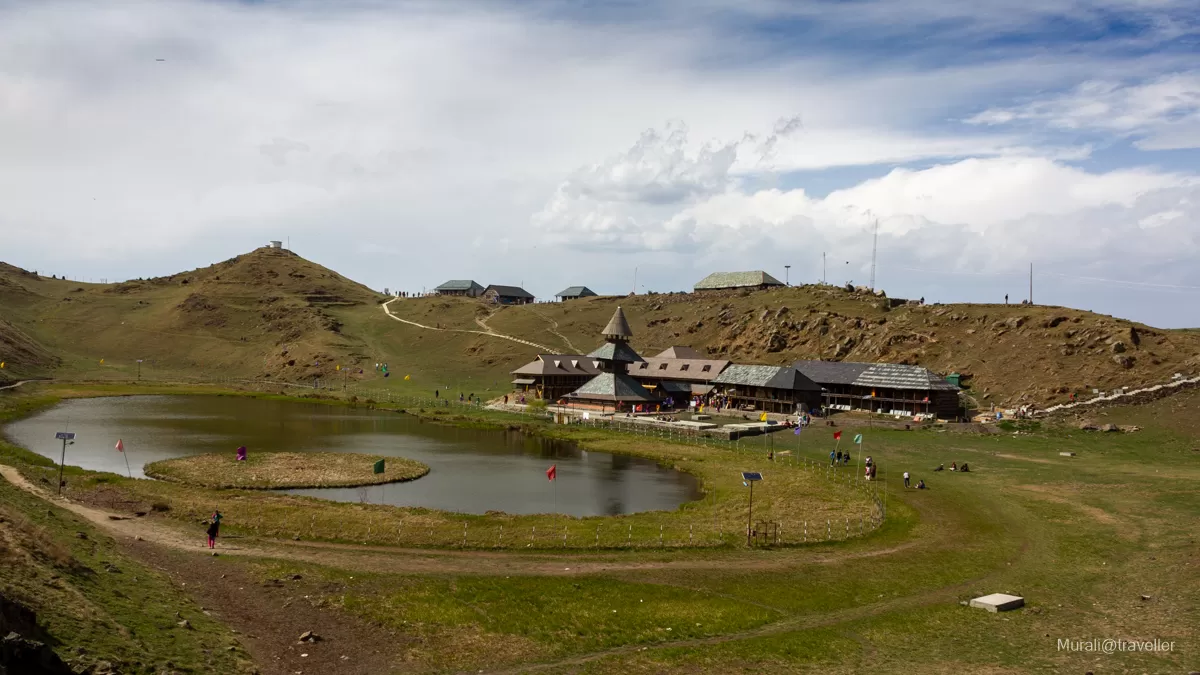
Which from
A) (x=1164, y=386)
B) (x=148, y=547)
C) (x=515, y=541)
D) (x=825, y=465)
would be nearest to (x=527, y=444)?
(x=825, y=465)

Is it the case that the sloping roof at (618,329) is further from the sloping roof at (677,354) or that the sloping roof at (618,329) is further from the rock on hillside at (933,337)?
the rock on hillside at (933,337)

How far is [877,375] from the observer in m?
101

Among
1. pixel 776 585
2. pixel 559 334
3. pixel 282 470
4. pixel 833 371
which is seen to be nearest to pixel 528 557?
pixel 776 585

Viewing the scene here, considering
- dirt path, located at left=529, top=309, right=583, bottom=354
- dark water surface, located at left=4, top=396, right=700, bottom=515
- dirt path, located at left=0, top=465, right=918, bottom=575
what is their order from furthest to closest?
dirt path, located at left=529, top=309, right=583, bottom=354
dark water surface, located at left=4, top=396, right=700, bottom=515
dirt path, located at left=0, top=465, right=918, bottom=575

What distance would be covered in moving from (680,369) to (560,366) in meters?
19.4

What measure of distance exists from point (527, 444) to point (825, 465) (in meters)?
32.2

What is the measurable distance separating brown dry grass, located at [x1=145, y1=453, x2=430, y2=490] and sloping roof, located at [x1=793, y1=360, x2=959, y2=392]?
59655 mm

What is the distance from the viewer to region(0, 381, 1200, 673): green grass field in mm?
26547

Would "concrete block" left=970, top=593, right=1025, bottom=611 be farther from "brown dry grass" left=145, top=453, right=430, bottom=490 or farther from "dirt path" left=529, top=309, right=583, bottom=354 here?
"dirt path" left=529, top=309, right=583, bottom=354

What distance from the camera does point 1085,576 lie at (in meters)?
35.6

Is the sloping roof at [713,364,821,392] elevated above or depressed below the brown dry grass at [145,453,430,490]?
above

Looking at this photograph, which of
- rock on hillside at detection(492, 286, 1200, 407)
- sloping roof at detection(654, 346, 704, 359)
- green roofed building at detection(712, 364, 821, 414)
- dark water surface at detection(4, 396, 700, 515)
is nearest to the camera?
dark water surface at detection(4, 396, 700, 515)

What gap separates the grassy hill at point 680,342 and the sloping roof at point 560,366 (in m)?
12.2

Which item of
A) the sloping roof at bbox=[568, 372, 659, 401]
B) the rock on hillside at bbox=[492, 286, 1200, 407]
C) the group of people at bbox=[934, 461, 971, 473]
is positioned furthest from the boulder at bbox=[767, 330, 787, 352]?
the group of people at bbox=[934, 461, 971, 473]
